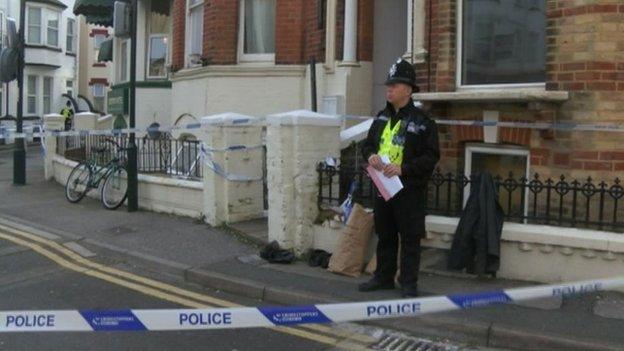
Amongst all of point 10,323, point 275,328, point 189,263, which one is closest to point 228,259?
point 189,263

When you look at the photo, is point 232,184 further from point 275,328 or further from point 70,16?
point 70,16

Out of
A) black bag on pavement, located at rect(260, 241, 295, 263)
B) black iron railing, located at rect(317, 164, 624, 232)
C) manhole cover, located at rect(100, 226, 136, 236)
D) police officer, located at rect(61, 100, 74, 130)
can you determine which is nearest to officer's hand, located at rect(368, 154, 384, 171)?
black iron railing, located at rect(317, 164, 624, 232)

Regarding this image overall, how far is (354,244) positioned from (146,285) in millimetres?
1995

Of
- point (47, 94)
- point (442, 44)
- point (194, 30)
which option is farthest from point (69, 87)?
point (442, 44)

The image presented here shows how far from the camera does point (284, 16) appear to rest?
1133 cm

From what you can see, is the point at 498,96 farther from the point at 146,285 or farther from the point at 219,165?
the point at 146,285

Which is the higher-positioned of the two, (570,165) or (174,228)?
(570,165)

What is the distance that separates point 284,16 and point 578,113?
19.3ft

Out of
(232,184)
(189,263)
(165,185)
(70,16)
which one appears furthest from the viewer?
(70,16)

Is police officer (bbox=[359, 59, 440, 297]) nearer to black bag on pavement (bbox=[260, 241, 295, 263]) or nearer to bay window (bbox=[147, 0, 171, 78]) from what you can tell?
black bag on pavement (bbox=[260, 241, 295, 263])

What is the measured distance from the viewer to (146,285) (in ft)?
21.8

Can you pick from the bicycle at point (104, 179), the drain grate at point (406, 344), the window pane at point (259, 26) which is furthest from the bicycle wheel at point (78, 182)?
the drain grate at point (406, 344)

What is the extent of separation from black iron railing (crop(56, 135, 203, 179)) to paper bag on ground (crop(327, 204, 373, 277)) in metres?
3.58

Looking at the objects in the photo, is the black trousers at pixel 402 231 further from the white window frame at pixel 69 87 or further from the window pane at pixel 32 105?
the white window frame at pixel 69 87
